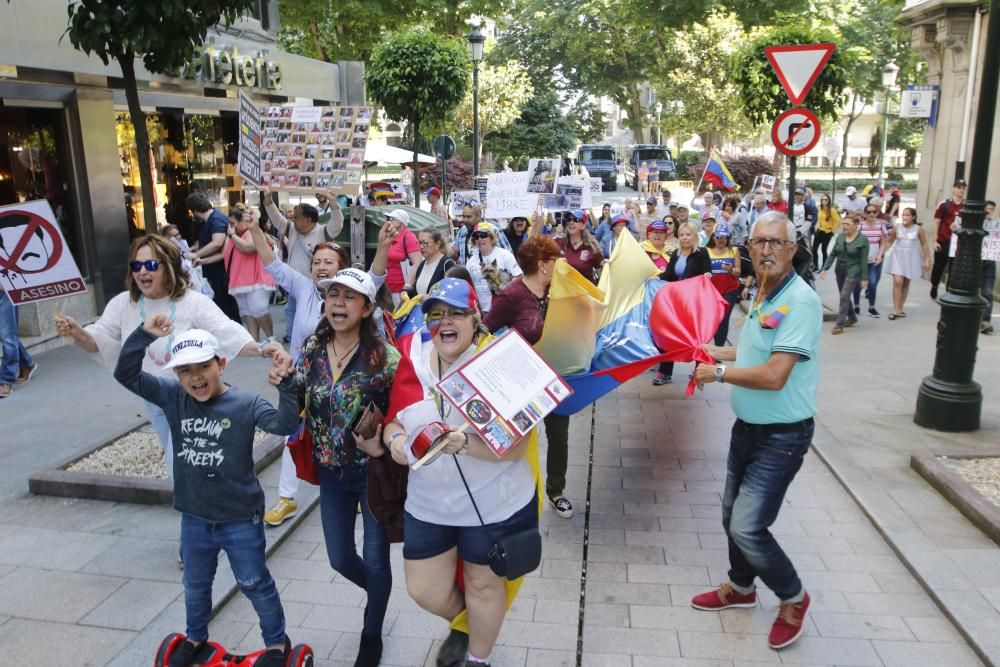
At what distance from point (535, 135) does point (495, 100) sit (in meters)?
9.74

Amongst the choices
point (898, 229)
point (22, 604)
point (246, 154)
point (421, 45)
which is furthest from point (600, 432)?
point (421, 45)

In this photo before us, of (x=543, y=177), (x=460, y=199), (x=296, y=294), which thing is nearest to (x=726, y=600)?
(x=296, y=294)

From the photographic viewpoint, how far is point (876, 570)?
194 inches

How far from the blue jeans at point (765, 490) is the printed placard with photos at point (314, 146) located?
15.0ft

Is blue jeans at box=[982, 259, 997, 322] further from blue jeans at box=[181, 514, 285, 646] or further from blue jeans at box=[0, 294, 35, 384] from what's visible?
blue jeans at box=[0, 294, 35, 384]

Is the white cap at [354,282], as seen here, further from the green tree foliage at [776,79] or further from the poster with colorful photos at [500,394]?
the green tree foliage at [776,79]

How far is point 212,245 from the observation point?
1008 cm

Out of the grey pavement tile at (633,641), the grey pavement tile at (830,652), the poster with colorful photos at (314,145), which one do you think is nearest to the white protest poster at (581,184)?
the poster with colorful photos at (314,145)

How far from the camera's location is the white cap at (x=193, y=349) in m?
3.38

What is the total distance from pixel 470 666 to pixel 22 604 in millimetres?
2604

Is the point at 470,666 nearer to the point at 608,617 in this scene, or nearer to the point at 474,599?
the point at 474,599

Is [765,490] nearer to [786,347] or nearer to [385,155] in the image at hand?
[786,347]

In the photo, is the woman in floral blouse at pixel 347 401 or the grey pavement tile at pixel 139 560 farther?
the grey pavement tile at pixel 139 560

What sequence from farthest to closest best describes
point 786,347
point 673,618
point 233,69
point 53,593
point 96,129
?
point 233,69
point 96,129
point 53,593
point 673,618
point 786,347
